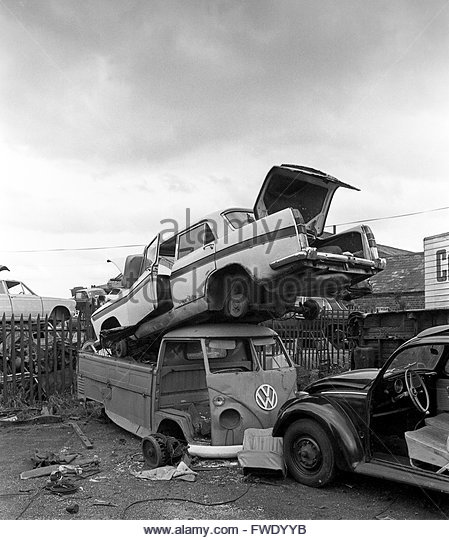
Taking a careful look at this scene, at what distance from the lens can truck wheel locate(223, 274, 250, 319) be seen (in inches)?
223

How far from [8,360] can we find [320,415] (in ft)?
21.7

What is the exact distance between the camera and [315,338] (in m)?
12.3

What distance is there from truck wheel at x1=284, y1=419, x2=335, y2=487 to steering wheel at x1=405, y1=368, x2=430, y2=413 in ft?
2.62

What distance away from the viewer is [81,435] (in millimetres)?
6676

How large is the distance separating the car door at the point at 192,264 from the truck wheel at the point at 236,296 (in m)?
0.26

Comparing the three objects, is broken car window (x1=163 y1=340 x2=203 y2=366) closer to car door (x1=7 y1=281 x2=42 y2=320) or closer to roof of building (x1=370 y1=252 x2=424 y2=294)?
car door (x1=7 y1=281 x2=42 y2=320)

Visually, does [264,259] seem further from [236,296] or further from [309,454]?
[309,454]

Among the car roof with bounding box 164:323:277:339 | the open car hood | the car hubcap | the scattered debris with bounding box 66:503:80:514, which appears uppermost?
the open car hood

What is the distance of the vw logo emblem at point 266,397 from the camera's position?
547 centimetres

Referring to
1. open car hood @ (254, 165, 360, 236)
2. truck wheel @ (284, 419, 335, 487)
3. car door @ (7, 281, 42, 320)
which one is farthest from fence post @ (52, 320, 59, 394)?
truck wheel @ (284, 419, 335, 487)

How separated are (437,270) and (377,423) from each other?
32.9 feet

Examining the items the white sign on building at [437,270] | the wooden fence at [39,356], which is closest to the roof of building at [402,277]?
the white sign on building at [437,270]

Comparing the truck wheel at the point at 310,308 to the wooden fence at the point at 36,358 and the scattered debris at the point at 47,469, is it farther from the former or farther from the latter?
the wooden fence at the point at 36,358

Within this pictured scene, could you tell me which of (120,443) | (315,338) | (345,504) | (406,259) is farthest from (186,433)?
(406,259)
